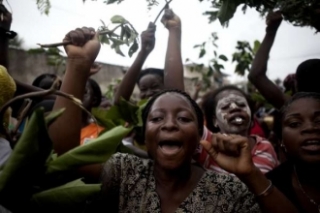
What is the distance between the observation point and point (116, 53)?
181 centimetres

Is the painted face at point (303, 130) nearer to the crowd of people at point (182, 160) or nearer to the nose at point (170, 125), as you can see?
the crowd of people at point (182, 160)

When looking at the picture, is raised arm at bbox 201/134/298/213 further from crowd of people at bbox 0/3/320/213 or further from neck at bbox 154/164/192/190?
neck at bbox 154/164/192/190

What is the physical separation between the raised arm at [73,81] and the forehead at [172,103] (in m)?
0.39

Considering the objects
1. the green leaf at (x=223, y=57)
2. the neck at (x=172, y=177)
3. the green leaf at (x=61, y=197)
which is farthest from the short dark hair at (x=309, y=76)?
the green leaf at (x=223, y=57)

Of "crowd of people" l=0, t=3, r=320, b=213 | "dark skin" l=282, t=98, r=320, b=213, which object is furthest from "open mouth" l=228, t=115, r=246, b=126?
"dark skin" l=282, t=98, r=320, b=213

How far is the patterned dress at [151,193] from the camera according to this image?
153 cm

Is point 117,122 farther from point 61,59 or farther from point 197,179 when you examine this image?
point 61,59

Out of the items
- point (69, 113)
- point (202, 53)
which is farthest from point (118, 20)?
point (202, 53)

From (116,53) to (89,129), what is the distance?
1.36 m

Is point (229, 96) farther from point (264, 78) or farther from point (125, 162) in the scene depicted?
point (125, 162)

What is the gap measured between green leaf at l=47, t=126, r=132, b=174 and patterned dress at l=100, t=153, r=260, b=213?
19.1 inches

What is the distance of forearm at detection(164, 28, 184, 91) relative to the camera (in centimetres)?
227

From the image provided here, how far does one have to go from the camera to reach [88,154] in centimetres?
106

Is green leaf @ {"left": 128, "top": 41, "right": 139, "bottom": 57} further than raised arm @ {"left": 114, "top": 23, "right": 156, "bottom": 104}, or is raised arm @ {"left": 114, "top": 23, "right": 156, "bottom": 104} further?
raised arm @ {"left": 114, "top": 23, "right": 156, "bottom": 104}
